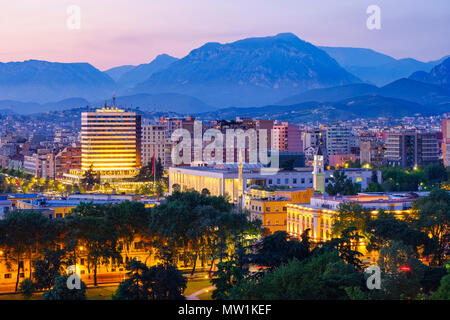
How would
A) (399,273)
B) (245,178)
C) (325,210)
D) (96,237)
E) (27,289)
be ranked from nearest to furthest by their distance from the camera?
1. (399,273)
2. (27,289)
3. (96,237)
4. (325,210)
5. (245,178)

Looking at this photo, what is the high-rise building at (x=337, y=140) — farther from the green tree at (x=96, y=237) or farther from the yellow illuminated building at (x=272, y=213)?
the green tree at (x=96, y=237)

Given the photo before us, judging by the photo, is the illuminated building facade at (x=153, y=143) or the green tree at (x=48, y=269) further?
the illuminated building facade at (x=153, y=143)

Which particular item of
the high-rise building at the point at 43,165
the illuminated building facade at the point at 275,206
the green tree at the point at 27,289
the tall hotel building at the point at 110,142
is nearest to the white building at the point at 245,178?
the illuminated building facade at the point at 275,206

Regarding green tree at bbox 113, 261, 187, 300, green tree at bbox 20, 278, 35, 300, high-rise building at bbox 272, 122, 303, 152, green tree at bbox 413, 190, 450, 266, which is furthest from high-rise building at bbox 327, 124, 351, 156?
green tree at bbox 113, 261, 187, 300

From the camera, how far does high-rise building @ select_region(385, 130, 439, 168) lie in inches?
3881

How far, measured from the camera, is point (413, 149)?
9906 centimetres

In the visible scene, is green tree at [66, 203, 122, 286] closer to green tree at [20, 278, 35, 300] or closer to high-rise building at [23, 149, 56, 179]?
green tree at [20, 278, 35, 300]

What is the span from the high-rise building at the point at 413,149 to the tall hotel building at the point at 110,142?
99.4ft

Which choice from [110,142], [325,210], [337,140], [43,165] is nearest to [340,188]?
→ [325,210]

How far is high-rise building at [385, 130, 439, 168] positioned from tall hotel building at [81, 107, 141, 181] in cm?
3031

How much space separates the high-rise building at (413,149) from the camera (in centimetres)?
9859

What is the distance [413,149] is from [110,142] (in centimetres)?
3561

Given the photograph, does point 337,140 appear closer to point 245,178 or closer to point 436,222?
point 245,178
